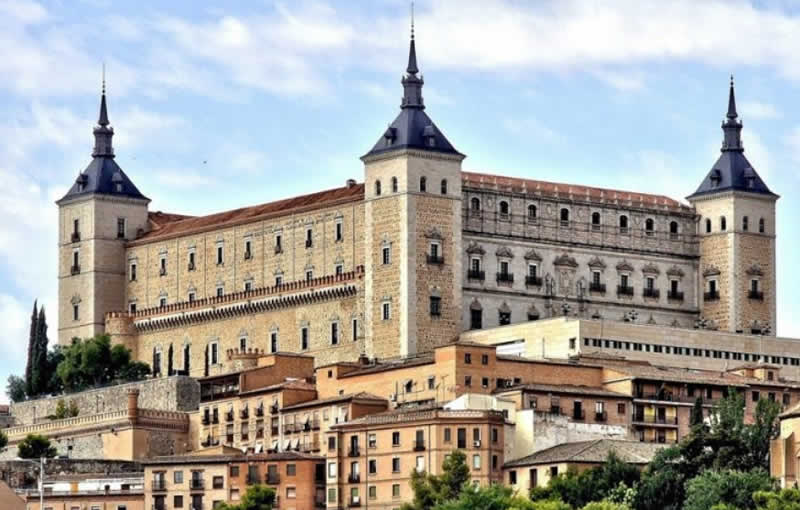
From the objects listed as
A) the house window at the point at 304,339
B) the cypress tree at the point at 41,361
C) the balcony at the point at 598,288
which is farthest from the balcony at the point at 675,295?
the cypress tree at the point at 41,361

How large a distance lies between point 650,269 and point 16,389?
1235 inches

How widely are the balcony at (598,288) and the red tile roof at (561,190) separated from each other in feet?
12.7

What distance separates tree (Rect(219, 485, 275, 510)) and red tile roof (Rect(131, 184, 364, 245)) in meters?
22.2

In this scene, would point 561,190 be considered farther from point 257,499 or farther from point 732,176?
point 257,499

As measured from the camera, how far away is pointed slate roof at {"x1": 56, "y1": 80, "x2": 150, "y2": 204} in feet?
482

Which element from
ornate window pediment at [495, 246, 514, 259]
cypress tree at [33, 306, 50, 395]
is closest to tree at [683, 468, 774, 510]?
ornate window pediment at [495, 246, 514, 259]

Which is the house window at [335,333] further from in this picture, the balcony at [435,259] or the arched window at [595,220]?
the arched window at [595,220]

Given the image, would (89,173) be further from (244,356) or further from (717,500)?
(717,500)

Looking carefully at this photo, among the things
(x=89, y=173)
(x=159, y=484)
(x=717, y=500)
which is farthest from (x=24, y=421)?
(x=717, y=500)

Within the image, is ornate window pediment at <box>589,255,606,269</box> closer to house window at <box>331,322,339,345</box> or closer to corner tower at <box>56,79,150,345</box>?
house window at <box>331,322,339,345</box>

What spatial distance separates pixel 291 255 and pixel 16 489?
20.0 meters

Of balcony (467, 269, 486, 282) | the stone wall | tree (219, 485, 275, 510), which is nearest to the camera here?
tree (219, 485, 275, 510)

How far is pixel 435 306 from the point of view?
129 m

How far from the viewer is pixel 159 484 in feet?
388
